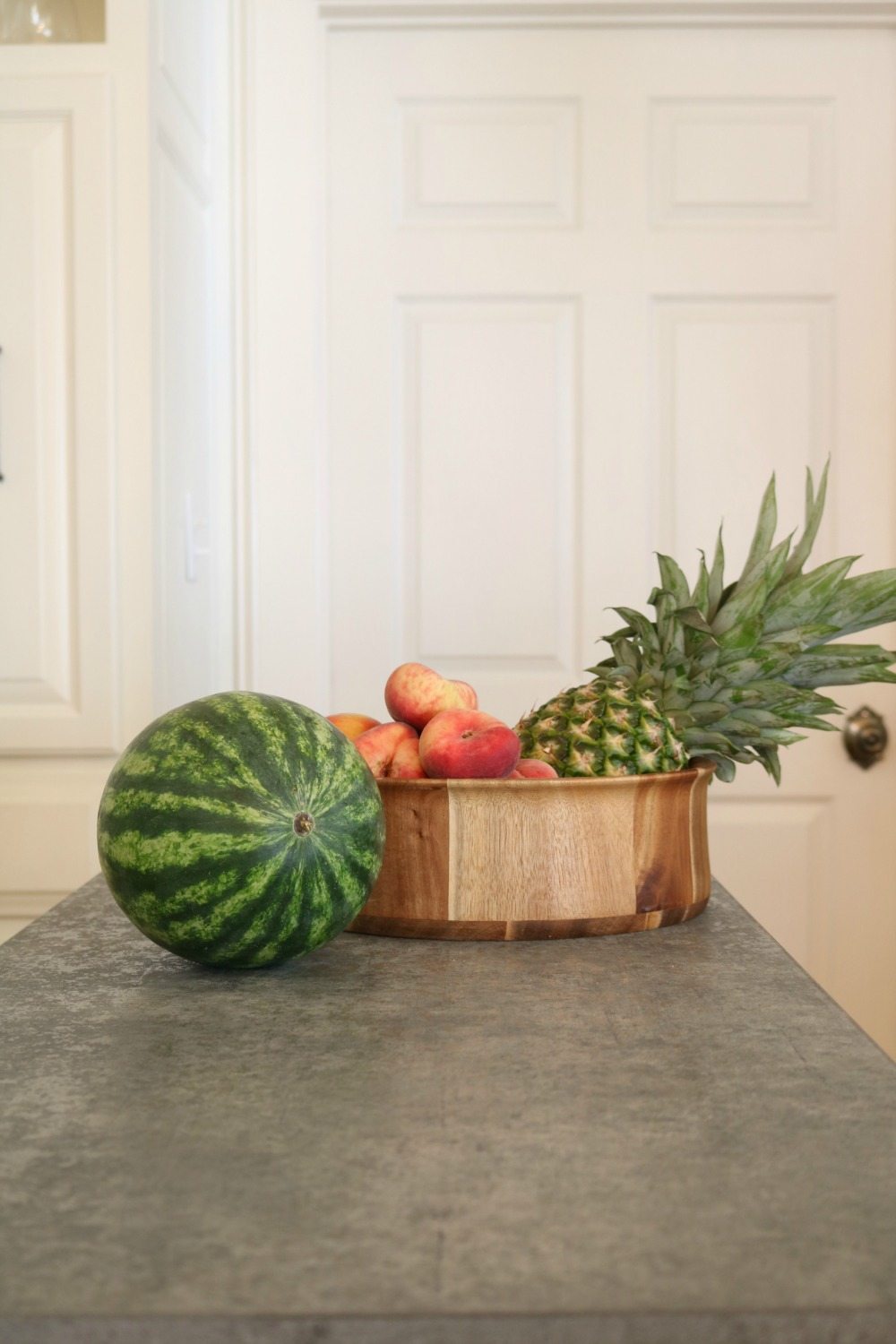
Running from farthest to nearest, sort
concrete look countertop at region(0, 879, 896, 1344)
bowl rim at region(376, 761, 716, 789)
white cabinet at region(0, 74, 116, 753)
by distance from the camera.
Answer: white cabinet at region(0, 74, 116, 753)
bowl rim at region(376, 761, 716, 789)
concrete look countertop at region(0, 879, 896, 1344)

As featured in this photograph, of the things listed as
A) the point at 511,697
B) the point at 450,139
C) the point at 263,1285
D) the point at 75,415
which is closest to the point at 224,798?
the point at 263,1285

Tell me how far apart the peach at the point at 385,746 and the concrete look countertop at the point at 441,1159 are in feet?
0.71

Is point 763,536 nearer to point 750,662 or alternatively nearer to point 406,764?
point 750,662

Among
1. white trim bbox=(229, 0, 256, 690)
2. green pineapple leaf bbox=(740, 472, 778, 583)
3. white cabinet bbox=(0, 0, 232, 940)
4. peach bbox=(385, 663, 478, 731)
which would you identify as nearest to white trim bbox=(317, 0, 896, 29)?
white trim bbox=(229, 0, 256, 690)

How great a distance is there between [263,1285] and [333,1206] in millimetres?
57

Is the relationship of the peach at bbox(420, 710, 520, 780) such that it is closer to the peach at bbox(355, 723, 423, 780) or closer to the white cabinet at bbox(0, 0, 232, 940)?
the peach at bbox(355, 723, 423, 780)

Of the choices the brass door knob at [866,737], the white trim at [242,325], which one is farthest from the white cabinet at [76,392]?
the brass door knob at [866,737]

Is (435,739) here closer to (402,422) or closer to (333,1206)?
(333,1206)

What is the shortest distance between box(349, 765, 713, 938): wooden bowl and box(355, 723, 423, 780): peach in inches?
3.0

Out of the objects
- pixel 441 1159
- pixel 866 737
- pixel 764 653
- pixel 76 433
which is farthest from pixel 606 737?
pixel 866 737

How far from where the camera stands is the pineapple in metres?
1.02

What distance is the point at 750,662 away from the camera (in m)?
1.03

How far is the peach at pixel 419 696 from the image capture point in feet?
3.30

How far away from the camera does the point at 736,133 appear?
7.53 feet
